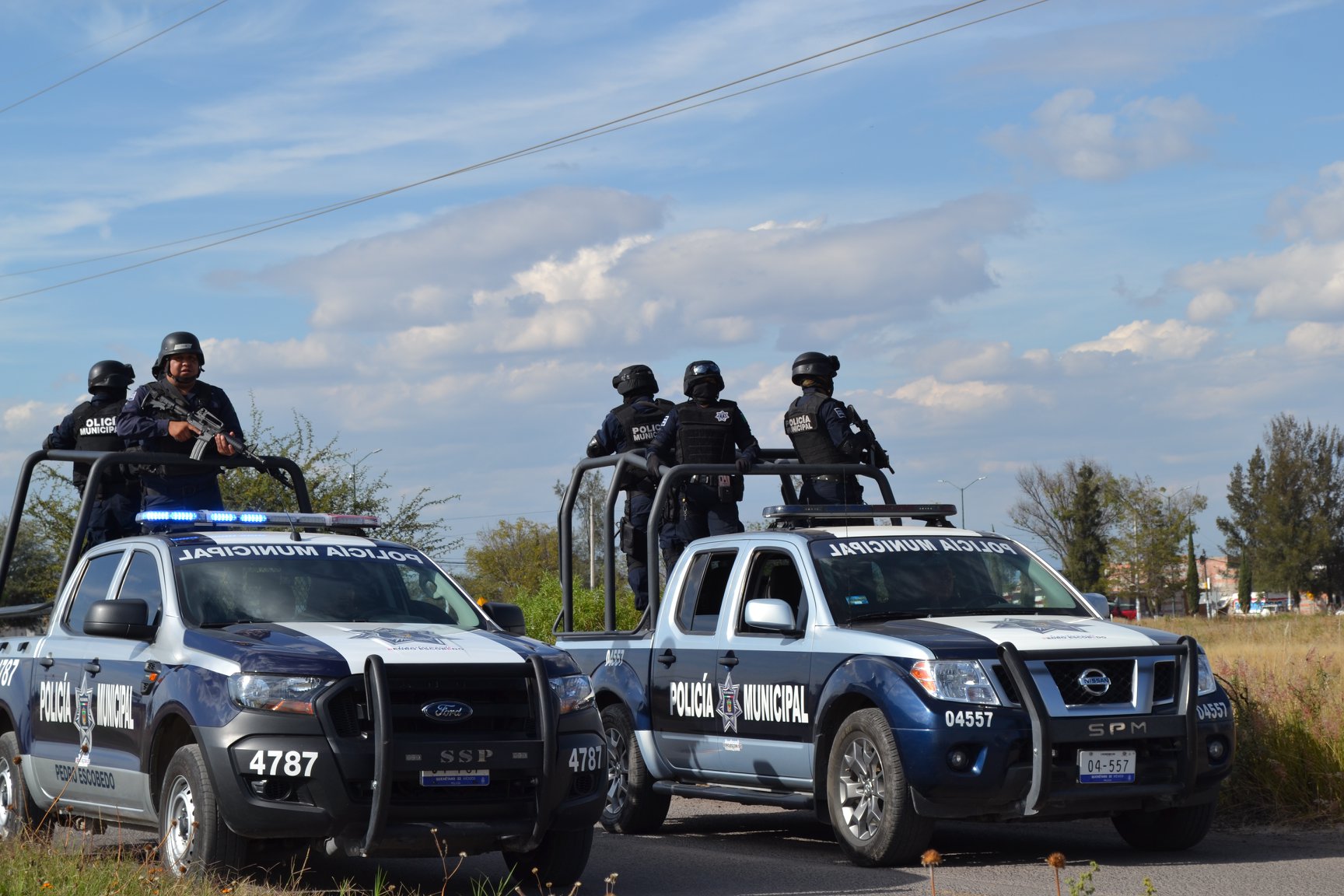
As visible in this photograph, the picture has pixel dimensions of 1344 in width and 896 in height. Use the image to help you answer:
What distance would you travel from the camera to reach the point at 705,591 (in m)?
11.1

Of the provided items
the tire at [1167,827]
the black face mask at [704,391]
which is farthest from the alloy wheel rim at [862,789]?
the black face mask at [704,391]

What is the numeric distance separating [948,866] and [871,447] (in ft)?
16.2

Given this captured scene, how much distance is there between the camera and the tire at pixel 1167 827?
9.46 metres

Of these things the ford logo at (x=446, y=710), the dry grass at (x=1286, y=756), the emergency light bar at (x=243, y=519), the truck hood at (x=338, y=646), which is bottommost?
the dry grass at (x=1286, y=756)

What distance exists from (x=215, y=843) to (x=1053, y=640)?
4261 millimetres

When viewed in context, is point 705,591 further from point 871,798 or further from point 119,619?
point 119,619

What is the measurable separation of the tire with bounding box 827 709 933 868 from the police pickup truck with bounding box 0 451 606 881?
1.54m

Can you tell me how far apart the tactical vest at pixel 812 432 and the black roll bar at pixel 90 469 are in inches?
152

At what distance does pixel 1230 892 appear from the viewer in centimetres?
809

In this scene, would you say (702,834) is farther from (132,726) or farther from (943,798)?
(132,726)

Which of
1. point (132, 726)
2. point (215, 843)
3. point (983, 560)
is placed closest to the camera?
point (215, 843)

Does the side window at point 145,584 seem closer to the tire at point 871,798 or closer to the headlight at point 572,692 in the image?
the headlight at point 572,692

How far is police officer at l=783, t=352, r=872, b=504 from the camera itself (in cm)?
1360

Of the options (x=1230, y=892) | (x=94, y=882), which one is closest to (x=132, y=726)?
(x=94, y=882)
